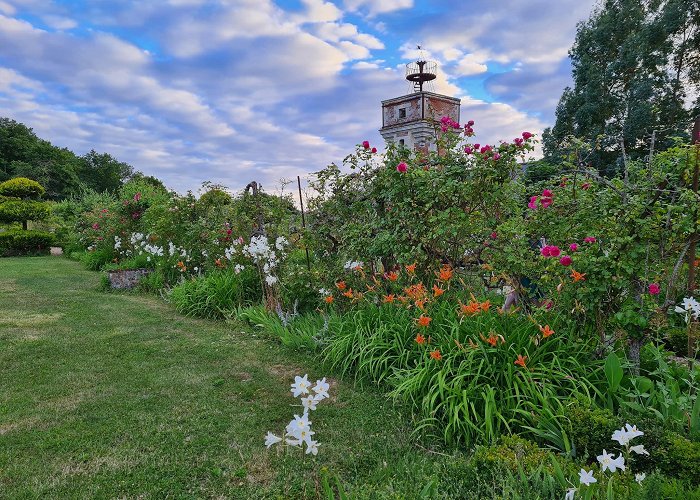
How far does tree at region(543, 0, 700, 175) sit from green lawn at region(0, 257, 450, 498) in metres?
16.4

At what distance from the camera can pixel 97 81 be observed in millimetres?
7074

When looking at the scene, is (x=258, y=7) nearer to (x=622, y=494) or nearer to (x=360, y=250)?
(x=360, y=250)

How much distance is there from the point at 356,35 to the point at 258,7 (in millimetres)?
1216

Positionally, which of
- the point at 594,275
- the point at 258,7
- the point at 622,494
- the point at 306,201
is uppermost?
the point at 258,7

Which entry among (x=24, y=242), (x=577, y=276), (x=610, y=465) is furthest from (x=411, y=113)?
(x=610, y=465)

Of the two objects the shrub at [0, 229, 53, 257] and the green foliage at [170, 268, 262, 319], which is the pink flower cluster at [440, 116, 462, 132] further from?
the shrub at [0, 229, 53, 257]

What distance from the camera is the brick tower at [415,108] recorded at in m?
23.8

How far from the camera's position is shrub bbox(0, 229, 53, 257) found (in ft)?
46.4

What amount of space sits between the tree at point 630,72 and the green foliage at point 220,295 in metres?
14.9

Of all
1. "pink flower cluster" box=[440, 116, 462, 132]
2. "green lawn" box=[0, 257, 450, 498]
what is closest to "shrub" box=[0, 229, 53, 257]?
"green lawn" box=[0, 257, 450, 498]

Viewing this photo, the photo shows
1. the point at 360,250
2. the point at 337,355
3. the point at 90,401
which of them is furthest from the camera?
the point at 360,250

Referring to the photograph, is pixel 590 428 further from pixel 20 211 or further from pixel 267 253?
pixel 20 211

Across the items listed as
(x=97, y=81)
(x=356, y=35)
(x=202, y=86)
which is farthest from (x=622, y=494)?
(x=97, y=81)

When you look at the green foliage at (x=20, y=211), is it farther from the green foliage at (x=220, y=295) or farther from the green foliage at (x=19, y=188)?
the green foliage at (x=220, y=295)
